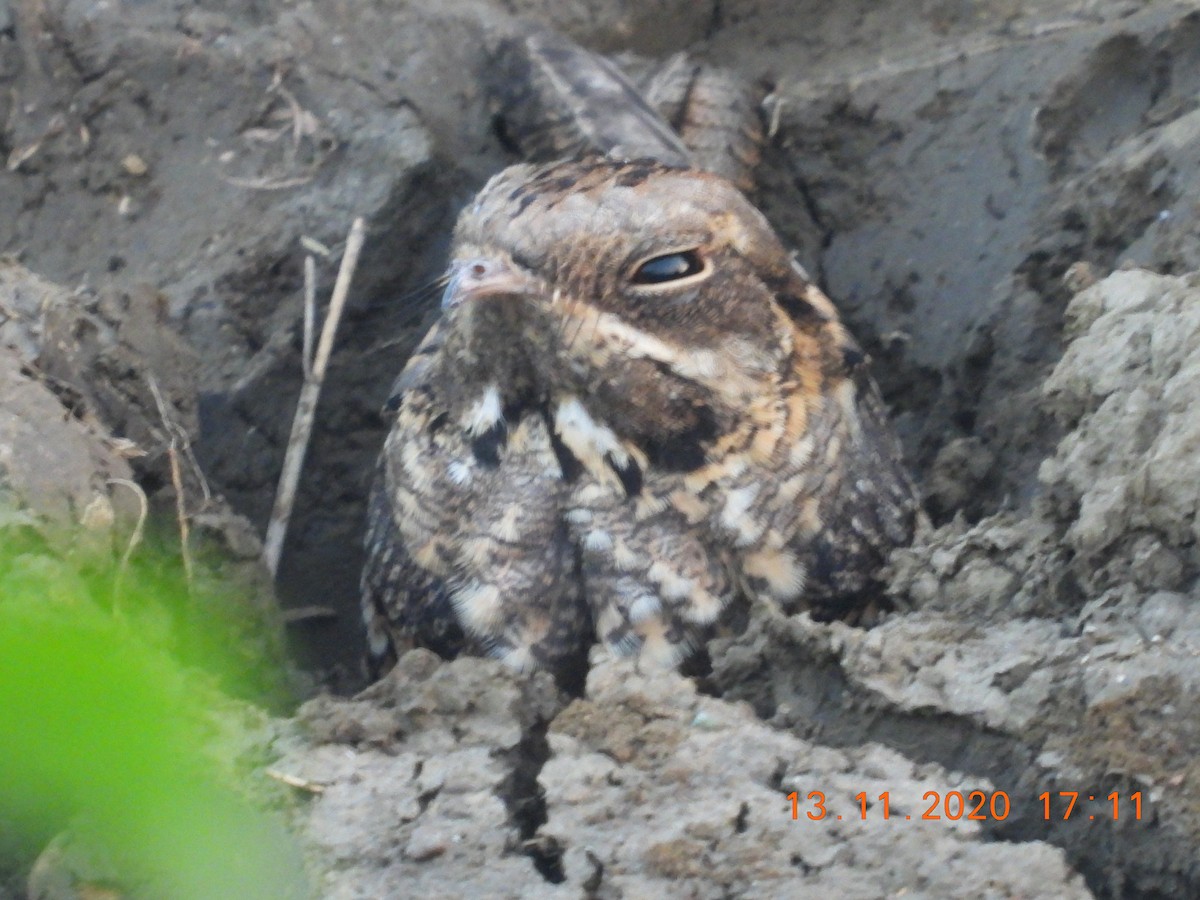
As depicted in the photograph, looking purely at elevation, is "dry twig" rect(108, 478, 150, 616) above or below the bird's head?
below

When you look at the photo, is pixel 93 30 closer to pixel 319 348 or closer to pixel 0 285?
pixel 319 348

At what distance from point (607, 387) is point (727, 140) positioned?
162cm

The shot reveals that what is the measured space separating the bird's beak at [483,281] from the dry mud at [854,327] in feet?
1.68

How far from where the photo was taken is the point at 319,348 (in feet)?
10.4

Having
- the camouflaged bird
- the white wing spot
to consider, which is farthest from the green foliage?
the white wing spot

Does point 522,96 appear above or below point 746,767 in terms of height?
above

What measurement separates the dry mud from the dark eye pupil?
53cm

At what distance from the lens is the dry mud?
163 centimetres

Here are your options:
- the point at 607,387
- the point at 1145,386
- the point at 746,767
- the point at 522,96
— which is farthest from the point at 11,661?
the point at 522,96
